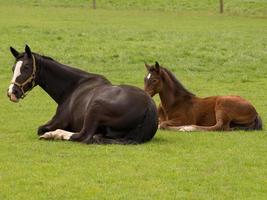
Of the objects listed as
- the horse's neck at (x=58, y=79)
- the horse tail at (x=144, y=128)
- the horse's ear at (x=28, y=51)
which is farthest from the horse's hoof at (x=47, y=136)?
the horse's ear at (x=28, y=51)

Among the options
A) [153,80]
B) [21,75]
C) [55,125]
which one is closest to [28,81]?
[21,75]

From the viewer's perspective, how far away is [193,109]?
46.2 feet

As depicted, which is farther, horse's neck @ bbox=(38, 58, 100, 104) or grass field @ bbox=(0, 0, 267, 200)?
horse's neck @ bbox=(38, 58, 100, 104)

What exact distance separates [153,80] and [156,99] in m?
4.31

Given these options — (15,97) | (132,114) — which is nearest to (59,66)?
(15,97)

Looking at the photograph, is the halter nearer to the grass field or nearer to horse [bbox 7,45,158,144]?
horse [bbox 7,45,158,144]

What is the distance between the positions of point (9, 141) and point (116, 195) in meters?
4.27

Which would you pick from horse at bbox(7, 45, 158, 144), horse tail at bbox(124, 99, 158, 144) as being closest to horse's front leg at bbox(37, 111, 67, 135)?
horse at bbox(7, 45, 158, 144)

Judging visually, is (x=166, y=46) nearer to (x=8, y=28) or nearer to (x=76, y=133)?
(x=8, y=28)

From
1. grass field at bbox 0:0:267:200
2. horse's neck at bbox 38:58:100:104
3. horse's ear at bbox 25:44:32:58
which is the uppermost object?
horse's ear at bbox 25:44:32:58

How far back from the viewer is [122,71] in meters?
24.0

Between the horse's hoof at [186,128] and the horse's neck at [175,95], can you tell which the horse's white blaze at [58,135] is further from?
the horse's neck at [175,95]

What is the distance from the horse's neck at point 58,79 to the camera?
13.1 meters

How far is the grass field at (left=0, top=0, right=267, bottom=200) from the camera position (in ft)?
29.8
